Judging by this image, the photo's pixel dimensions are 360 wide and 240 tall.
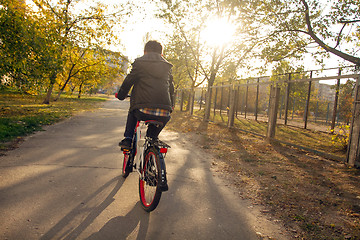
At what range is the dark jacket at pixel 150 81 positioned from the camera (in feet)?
11.1

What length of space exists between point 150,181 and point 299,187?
291cm

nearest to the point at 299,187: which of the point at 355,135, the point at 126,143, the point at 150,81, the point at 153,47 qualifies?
the point at 355,135

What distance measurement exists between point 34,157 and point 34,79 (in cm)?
654

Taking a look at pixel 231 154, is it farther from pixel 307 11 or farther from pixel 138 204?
pixel 307 11

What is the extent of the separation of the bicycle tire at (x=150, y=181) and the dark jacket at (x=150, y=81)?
22.3 inches

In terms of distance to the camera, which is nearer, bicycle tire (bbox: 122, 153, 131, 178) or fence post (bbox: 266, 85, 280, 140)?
bicycle tire (bbox: 122, 153, 131, 178)

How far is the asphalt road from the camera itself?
8.95 ft

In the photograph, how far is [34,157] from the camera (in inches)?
209

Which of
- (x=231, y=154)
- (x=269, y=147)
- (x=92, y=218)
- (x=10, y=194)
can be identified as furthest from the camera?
(x=269, y=147)

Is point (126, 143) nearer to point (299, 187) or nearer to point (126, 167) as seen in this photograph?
point (126, 167)

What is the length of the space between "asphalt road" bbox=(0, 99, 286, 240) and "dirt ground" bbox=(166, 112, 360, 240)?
0.40 m

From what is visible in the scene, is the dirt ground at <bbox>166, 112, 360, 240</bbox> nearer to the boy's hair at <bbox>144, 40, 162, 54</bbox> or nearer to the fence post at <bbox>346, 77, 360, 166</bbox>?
the fence post at <bbox>346, 77, 360, 166</bbox>

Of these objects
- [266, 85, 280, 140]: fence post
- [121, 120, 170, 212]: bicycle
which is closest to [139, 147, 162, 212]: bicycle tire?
[121, 120, 170, 212]: bicycle

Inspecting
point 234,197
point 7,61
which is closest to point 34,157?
point 234,197
